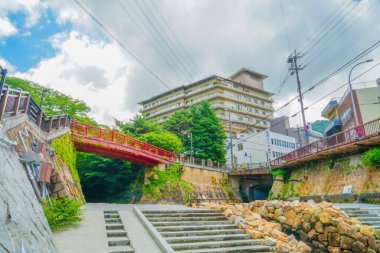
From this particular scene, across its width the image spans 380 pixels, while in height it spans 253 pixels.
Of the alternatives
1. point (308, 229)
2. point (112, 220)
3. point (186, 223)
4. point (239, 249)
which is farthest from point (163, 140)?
point (239, 249)

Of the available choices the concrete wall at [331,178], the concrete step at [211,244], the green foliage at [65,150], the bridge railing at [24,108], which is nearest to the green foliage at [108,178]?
the green foliage at [65,150]

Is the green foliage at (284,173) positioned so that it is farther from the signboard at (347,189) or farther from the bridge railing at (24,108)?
the bridge railing at (24,108)

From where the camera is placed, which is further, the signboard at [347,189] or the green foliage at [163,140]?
the green foliage at [163,140]

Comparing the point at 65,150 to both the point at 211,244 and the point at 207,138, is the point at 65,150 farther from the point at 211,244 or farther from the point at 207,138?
the point at 207,138

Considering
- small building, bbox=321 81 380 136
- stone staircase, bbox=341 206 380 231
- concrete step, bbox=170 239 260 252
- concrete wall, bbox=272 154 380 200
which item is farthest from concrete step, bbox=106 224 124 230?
small building, bbox=321 81 380 136

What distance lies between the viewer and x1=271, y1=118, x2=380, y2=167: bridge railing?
14605 millimetres

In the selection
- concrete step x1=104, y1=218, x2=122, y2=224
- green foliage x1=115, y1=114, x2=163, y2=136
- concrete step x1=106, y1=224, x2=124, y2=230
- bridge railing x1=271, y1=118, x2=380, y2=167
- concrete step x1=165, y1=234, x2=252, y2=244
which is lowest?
concrete step x1=165, y1=234, x2=252, y2=244

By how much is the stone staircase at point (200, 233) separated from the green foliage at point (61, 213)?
2.55m

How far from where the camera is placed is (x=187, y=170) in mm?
27188

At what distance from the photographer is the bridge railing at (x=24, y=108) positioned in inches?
282

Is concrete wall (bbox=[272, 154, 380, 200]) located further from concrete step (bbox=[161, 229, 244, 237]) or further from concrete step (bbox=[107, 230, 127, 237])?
concrete step (bbox=[107, 230, 127, 237])

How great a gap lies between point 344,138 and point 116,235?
16.0m

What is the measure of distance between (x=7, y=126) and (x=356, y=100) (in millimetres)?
28529

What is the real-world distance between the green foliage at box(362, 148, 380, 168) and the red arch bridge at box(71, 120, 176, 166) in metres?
15.5
